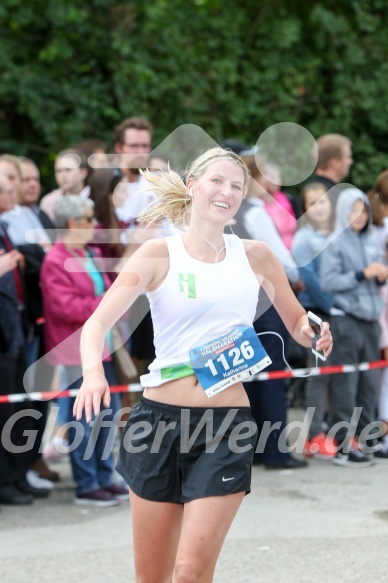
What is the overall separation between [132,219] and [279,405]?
1682mm

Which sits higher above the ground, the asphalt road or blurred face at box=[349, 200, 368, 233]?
blurred face at box=[349, 200, 368, 233]

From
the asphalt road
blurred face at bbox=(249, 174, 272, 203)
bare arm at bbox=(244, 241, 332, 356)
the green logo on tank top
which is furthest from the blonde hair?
blurred face at bbox=(249, 174, 272, 203)

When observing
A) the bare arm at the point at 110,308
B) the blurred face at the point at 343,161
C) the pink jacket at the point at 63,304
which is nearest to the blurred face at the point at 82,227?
the pink jacket at the point at 63,304

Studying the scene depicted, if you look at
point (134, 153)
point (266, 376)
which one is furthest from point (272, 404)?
point (134, 153)

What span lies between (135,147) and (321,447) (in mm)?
2626

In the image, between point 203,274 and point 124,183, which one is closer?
point 203,274

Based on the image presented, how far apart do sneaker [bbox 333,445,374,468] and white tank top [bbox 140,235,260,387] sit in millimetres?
4257

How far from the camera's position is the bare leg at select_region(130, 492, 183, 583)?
4.07 meters

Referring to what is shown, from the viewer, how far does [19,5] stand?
1254 centimetres

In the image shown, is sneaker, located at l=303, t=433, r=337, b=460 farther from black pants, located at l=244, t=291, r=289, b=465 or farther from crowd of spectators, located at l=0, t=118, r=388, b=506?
black pants, located at l=244, t=291, r=289, b=465

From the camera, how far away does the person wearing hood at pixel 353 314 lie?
328 inches

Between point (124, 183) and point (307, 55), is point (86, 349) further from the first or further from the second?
point (307, 55)

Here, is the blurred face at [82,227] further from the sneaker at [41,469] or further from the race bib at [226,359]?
the race bib at [226,359]

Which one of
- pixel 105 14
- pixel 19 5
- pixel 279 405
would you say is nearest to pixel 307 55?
pixel 105 14
